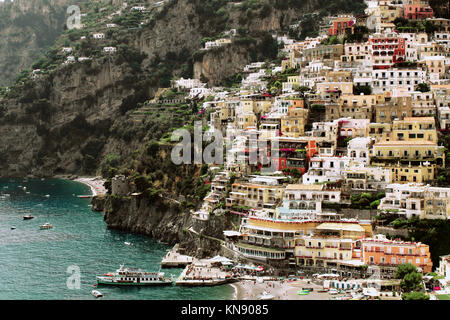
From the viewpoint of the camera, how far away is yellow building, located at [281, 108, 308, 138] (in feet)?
193

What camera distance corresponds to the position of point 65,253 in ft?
191

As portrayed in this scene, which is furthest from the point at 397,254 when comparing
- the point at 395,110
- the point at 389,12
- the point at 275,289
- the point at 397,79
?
the point at 389,12

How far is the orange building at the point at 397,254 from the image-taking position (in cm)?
3956

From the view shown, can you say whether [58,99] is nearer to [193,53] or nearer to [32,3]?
[193,53]

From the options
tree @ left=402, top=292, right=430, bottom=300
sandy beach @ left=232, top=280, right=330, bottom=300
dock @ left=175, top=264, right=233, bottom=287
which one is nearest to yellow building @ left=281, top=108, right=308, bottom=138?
dock @ left=175, top=264, right=233, bottom=287

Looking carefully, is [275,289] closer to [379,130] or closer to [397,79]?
[379,130]

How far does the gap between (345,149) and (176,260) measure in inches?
676

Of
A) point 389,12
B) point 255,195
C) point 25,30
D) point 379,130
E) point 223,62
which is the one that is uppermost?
point 25,30

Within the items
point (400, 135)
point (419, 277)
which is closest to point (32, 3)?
point (400, 135)

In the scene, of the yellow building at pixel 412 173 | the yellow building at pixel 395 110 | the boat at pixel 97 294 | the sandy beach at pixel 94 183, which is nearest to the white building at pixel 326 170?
the yellow building at pixel 412 173

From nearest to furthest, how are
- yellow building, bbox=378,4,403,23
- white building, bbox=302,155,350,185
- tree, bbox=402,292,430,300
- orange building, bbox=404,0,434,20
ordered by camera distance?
tree, bbox=402,292,430,300
white building, bbox=302,155,350,185
yellow building, bbox=378,4,403,23
orange building, bbox=404,0,434,20

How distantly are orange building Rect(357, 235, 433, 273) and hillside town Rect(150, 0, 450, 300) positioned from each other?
0.06m

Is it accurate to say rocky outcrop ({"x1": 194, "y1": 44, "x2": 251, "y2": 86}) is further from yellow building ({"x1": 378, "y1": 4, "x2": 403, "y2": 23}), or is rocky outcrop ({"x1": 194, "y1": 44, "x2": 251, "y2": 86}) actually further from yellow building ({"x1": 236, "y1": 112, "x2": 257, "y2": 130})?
yellow building ({"x1": 236, "y1": 112, "x2": 257, "y2": 130})

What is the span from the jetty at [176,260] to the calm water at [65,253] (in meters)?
1.09
